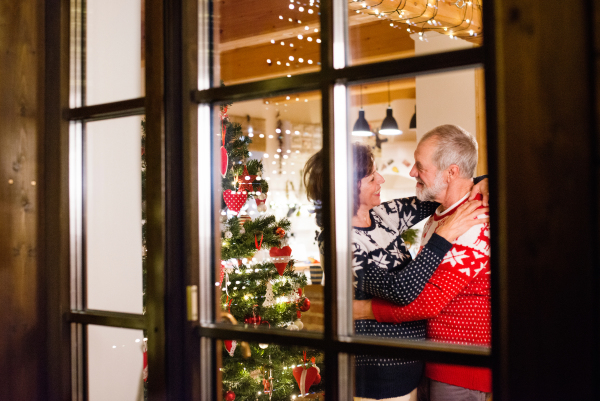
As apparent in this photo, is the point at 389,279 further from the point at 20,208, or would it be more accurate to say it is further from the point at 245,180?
the point at 20,208

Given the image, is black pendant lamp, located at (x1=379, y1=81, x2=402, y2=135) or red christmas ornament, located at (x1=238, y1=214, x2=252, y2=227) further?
black pendant lamp, located at (x1=379, y1=81, x2=402, y2=135)

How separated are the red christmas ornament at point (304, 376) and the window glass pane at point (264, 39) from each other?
780mm

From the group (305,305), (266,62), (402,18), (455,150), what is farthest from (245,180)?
(402,18)

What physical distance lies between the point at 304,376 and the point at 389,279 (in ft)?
1.17

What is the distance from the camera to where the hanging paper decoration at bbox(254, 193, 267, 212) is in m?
1.68

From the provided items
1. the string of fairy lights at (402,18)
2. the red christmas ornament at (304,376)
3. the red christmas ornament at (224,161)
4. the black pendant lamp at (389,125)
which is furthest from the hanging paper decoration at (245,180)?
the black pendant lamp at (389,125)

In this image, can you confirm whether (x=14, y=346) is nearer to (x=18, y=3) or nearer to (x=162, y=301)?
(x=162, y=301)

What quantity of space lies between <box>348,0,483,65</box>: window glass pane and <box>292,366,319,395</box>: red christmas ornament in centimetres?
79

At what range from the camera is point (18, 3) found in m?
1.70

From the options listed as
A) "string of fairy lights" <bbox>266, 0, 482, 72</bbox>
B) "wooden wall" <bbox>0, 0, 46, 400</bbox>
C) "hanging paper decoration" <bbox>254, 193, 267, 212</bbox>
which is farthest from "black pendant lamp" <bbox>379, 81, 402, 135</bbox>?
"wooden wall" <bbox>0, 0, 46, 400</bbox>

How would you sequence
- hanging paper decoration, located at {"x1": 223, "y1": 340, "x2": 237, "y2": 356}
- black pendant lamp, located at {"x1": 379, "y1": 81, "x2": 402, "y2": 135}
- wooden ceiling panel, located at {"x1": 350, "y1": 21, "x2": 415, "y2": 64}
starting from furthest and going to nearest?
black pendant lamp, located at {"x1": 379, "y1": 81, "x2": 402, "y2": 135}
hanging paper decoration, located at {"x1": 223, "y1": 340, "x2": 237, "y2": 356}
wooden ceiling panel, located at {"x1": 350, "y1": 21, "x2": 415, "y2": 64}

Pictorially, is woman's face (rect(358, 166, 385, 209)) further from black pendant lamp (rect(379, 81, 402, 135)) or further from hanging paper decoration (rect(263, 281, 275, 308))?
black pendant lamp (rect(379, 81, 402, 135))

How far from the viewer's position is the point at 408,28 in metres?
2.80

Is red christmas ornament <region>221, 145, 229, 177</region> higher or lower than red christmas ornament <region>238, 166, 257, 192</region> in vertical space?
higher
